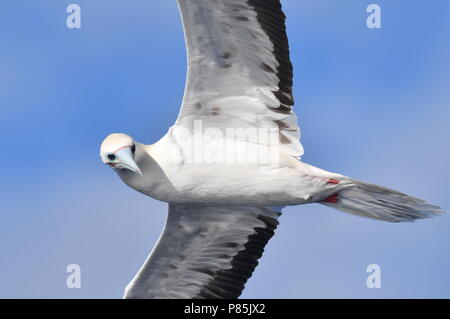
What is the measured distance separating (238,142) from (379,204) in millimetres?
2629

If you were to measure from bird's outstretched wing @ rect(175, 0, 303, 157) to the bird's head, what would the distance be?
1146 millimetres

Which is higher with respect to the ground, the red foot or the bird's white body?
the bird's white body

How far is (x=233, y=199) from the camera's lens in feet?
49.3

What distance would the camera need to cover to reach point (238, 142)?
15164 millimetres

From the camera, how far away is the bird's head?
14.0 m

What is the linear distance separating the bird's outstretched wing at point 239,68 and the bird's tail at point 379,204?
3.52ft

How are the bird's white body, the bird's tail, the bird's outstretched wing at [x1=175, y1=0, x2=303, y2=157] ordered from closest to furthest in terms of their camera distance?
the bird's outstretched wing at [x1=175, y1=0, x2=303, y2=157], the bird's white body, the bird's tail

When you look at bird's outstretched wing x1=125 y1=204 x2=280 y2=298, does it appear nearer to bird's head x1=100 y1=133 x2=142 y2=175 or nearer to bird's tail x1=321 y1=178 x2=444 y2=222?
bird's tail x1=321 y1=178 x2=444 y2=222

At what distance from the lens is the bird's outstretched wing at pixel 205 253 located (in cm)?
1645

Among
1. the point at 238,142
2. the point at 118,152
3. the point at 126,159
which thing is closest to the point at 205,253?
the point at 238,142

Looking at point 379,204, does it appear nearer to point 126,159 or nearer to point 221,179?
point 221,179

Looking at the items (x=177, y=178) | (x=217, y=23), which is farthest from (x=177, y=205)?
(x=217, y=23)

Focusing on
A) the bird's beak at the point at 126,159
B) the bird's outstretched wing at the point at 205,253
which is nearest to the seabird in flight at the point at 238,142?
the bird's beak at the point at 126,159

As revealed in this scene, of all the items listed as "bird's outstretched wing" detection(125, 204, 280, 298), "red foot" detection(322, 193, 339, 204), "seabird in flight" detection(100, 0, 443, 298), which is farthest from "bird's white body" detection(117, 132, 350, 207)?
"bird's outstretched wing" detection(125, 204, 280, 298)
